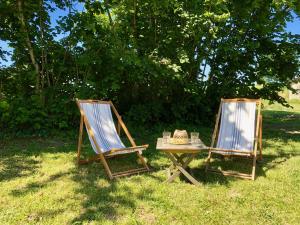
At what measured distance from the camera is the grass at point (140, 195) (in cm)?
358

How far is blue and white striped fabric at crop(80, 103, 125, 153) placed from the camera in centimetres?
559

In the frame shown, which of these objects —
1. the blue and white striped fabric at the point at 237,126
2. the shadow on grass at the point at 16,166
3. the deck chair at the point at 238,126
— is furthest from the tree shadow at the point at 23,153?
the blue and white striped fabric at the point at 237,126

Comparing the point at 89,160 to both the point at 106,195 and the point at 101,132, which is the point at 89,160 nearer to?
the point at 101,132

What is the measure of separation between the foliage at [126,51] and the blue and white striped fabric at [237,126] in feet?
7.99

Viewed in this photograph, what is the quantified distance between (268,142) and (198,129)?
214cm

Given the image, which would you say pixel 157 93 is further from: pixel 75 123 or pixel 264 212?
pixel 264 212

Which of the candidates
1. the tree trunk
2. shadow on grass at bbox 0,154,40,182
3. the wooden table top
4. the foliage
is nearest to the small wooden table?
the wooden table top

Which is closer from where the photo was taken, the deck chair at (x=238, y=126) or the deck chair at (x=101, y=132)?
the deck chair at (x=101, y=132)

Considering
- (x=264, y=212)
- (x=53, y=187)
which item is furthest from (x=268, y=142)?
(x=53, y=187)

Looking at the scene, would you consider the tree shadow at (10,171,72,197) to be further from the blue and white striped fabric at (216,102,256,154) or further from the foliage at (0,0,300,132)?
the foliage at (0,0,300,132)

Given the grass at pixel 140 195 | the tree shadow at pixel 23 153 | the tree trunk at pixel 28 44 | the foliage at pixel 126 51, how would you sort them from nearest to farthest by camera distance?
the grass at pixel 140 195
the tree shadow at pixel 23 153
the tree trunk at pixel 28 44
the foliage at pixel 126 51

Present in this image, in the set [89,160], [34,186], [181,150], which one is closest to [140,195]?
[181,150]

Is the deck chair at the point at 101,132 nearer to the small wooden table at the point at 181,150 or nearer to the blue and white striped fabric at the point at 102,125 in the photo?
the blue and white striped fabric at the point at 102,125

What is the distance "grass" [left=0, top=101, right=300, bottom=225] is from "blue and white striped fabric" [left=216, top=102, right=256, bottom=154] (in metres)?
0.40
